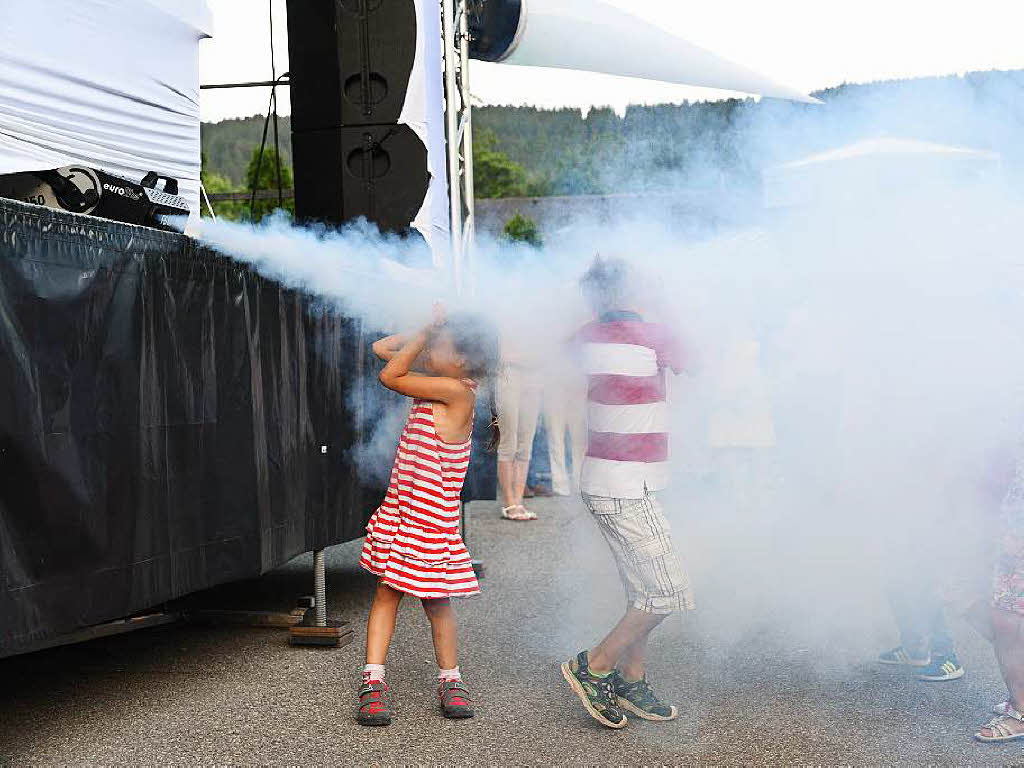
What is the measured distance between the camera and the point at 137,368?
12.3 feet

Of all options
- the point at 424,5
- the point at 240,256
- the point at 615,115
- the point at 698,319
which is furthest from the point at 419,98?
the point at 698,319

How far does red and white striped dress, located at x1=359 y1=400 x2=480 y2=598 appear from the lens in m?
3.83

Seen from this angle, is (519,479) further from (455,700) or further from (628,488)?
(628,488)

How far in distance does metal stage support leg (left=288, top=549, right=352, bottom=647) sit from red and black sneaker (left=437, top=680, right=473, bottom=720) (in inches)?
43.8

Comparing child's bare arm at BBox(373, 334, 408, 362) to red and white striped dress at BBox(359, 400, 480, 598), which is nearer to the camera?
red and white striped dress at BBox(359, 400, 480, 598)

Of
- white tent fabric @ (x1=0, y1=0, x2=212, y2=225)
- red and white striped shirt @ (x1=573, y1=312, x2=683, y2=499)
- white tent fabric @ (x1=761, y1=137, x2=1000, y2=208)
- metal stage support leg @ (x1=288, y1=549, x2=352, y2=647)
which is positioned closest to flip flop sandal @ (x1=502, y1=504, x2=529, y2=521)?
white tent fabric @ (x1=0, y1=0, x2=212, y2=225)

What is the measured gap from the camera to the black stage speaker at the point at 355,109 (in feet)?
21.3

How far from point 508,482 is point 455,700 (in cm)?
509

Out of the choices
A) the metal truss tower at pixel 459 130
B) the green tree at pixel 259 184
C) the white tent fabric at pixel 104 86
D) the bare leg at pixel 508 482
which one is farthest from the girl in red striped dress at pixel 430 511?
the bare leg at pixel 508 482

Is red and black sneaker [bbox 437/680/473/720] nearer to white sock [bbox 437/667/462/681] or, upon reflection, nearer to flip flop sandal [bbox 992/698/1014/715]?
white sock [bbox 437/667/462/681]

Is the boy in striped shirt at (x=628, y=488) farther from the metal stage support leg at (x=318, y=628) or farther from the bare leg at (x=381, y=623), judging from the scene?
the metal stage support leg at (x=318, y=628)

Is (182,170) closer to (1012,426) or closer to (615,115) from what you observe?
(615,115)

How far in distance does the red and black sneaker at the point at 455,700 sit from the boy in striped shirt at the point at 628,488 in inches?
15.6

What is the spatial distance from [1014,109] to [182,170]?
5458 millimetres
